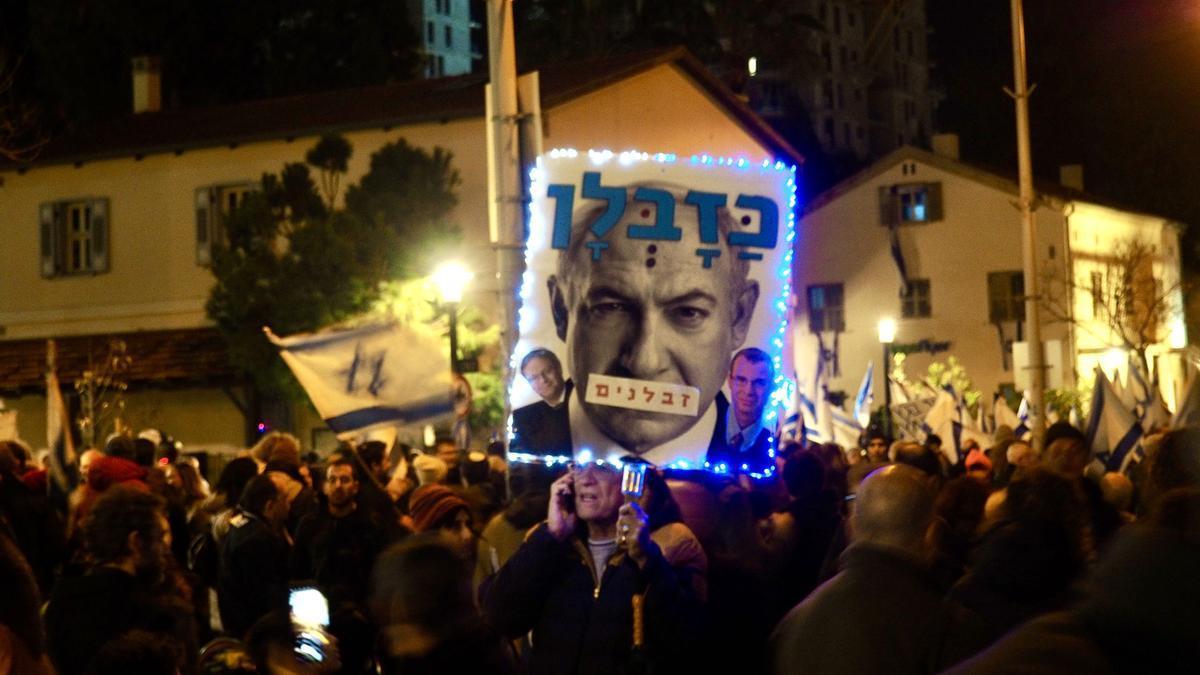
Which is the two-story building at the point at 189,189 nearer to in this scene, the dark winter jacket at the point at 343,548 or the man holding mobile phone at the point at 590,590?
the dark winter jacket at the point at 343,548

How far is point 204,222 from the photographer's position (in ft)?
121

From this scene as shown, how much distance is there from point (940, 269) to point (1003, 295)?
2.12 m

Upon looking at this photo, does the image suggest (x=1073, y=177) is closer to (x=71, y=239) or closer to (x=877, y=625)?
(x=71, y=239)

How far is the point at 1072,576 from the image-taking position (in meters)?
5.71

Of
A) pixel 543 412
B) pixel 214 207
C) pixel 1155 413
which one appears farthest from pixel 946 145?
→ pixel 543 412

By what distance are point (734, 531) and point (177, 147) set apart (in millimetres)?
29953

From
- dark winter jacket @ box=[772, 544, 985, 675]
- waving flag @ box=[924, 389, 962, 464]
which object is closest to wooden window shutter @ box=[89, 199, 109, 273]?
waving flag @ box=[924, 389, 962, 464]

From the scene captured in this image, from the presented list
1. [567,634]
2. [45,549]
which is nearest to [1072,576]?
[567,634]

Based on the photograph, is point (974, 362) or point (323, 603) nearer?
point (323, 603)

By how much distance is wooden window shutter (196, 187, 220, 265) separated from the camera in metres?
36.8

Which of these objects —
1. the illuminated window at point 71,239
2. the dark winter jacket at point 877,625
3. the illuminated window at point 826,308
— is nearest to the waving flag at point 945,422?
the dark winter jacket at point 877,625

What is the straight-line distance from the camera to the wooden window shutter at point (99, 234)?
3809 cm

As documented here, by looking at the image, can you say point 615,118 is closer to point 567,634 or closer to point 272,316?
point 272,316

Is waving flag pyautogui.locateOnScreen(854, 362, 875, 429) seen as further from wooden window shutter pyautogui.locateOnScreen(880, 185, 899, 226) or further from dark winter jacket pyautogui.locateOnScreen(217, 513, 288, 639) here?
wooden window shutter pyautogui.locateOnScreen(880, 185, 899, 226)
